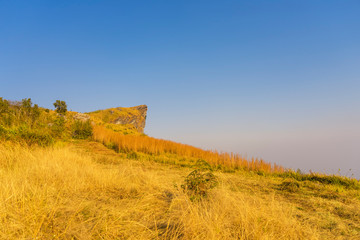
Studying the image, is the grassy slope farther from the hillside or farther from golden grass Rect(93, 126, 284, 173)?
golden grass Rect(93, 126, 284, 173)

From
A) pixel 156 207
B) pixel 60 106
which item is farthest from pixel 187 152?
pixel 60 106

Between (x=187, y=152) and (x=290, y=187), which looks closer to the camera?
(x=290, y=187)

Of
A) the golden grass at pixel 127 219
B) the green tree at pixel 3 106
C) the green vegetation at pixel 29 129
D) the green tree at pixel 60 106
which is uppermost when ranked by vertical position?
the green tree at pixel 60 106

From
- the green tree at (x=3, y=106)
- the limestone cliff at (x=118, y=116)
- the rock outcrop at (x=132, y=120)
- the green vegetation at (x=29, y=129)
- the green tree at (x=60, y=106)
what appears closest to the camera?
the green vegetation at (x=29, y=129)

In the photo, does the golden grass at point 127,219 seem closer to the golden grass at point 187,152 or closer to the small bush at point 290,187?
the small bush at point 290,187

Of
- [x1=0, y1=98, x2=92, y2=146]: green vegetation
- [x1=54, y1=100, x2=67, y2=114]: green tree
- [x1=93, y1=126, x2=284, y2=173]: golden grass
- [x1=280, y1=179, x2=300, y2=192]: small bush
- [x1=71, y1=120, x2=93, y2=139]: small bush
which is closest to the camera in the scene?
[x1=280, y1=179, x2=300, y2=192]: small bush

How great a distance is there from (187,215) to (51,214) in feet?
5.45

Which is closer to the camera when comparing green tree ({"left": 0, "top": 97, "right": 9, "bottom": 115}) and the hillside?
the hillside

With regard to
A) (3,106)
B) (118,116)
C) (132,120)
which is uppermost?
(118,116)

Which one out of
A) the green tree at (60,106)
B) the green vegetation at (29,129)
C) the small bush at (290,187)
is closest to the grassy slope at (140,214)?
the small bush at (290,187)

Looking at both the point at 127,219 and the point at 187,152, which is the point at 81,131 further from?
the point at 127,219

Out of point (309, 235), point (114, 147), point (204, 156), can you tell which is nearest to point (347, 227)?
point (309, 235)

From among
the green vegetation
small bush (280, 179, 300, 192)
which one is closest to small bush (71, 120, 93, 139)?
the green vegetation

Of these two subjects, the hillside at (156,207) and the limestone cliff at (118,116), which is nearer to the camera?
the hillside at (156,207)
